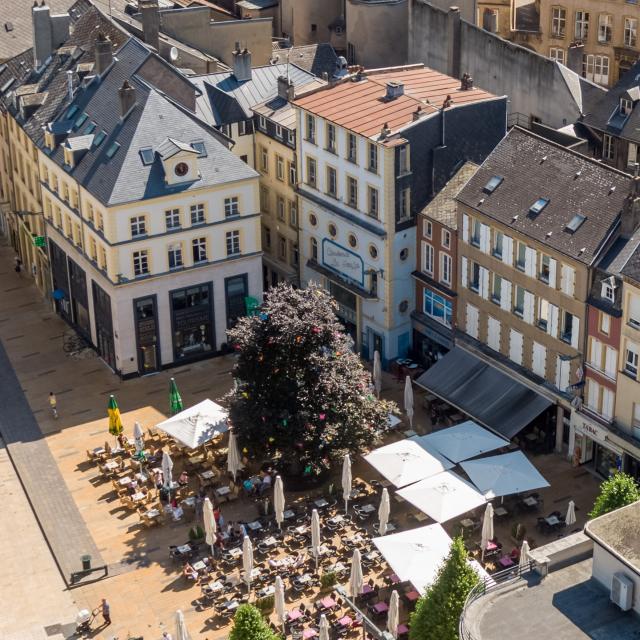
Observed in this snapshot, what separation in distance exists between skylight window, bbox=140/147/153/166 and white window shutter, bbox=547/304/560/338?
29.7m

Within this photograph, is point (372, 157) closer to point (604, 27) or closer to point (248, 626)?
point (604, 27)

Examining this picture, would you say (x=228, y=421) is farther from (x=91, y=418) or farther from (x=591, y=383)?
(x=591, y=383)

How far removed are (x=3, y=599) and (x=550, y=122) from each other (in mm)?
57024

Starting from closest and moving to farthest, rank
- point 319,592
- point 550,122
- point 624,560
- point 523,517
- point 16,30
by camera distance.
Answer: point 624,560
point 319,592
point 523,517
point 550,122
point 16,30

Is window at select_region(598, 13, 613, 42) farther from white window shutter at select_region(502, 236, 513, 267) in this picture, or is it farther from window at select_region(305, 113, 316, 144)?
white window shutter at select_region(502, 236, 513, 267)

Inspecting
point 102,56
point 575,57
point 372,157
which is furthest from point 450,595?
point 575,57

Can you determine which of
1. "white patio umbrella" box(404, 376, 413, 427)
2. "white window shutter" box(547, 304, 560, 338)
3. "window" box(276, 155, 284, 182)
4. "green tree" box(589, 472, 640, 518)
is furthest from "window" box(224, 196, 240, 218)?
"green tree" box(589, 472, 640, 518)

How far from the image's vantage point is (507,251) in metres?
85.8

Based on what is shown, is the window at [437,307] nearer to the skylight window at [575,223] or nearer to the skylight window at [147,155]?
the skylight window at [575,223]

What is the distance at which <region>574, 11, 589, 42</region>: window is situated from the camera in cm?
12250

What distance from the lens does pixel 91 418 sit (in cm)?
9394

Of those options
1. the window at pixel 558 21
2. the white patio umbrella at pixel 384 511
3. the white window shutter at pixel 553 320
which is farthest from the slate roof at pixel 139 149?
the window at pixel 558 21

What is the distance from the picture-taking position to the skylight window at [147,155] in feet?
312

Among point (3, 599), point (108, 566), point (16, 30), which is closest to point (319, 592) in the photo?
point (108, 566)
